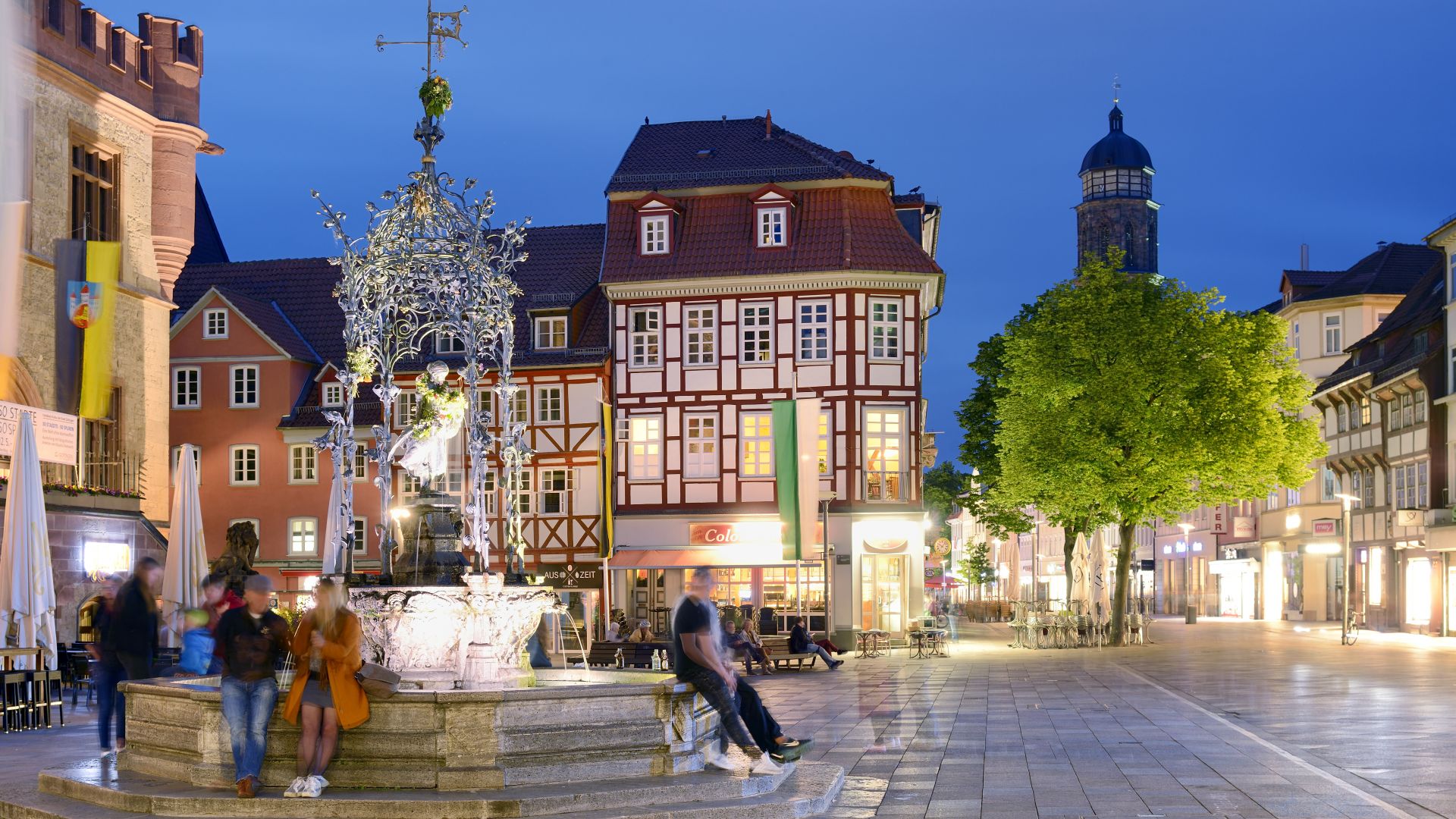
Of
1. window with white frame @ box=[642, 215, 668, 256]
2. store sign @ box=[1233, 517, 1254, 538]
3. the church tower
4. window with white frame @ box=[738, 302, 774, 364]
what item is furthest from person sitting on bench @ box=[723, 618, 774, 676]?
the church tower

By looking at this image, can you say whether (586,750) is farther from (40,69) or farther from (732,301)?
(732,301)

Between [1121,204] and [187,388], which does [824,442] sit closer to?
[187,388]

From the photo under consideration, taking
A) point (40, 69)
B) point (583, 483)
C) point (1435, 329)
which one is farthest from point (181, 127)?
point (1435, 329)

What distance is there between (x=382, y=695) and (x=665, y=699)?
2.20 m

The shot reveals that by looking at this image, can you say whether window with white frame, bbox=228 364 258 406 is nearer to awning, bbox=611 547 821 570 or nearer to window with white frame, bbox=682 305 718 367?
awning, bbox=611 547 821 570

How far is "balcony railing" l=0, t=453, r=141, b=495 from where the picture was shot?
38.6 metres

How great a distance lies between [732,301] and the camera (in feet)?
Result: 169

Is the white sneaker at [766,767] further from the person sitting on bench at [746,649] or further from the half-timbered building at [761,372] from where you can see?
the half-timbered building at [761,372]

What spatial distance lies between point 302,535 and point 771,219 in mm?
17969

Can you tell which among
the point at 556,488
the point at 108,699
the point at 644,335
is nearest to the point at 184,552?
the point at 108,699

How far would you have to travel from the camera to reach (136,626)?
1723 cm

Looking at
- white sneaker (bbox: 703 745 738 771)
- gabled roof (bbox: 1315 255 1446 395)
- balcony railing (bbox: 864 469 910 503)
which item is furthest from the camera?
gabled roof (bbox: 1315 255 1446 395)

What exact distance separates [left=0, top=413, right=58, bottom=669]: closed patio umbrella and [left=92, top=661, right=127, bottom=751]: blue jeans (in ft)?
23.4

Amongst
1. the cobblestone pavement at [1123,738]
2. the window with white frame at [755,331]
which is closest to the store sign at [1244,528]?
the window with white frame at [755,331]
